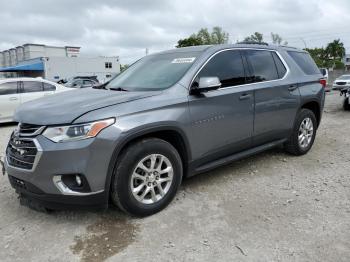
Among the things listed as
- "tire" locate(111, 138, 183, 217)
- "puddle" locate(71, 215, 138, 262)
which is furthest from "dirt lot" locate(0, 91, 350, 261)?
"tire" locate(111, 138, 183, 217)

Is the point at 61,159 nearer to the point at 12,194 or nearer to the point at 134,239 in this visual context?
the point at 134,239

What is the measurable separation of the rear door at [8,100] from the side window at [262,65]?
7606 mm

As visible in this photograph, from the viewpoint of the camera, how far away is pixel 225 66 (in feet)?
14.0

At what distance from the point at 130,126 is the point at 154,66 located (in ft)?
4.82

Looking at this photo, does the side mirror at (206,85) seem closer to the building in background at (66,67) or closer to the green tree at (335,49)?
the building in background at (66,67)

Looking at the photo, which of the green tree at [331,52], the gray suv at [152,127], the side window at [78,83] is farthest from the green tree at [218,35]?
the gray suv at [152,127]

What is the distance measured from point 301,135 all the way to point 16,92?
8183 millimetres

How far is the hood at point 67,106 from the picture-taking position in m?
3.11

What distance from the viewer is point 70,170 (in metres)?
3.03

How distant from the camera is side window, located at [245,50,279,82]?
4.62 metres

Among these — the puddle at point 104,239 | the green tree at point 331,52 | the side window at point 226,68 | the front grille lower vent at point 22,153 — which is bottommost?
the puddle at point 104,239

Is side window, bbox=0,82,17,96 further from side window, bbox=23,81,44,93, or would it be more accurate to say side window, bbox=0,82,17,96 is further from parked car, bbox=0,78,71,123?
side window, bbox=23,81,44,93

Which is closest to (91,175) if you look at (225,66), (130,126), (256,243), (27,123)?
(130,126)

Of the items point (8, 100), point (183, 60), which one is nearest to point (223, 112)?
point (183, 60)
